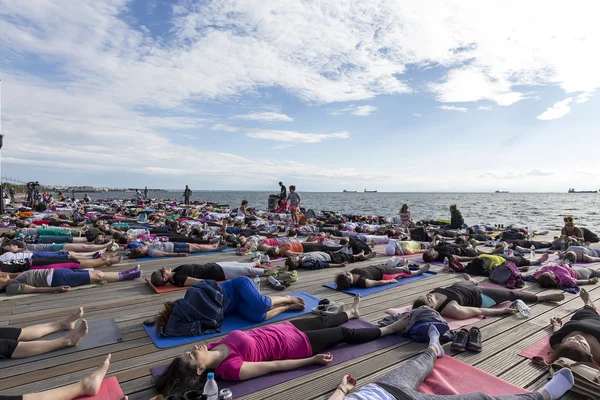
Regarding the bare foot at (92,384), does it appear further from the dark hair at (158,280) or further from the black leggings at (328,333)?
the dark hair at (158,280)

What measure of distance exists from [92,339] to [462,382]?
12.2 ft

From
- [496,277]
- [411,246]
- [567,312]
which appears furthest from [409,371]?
[411,246]

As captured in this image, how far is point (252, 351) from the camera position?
2.86 m

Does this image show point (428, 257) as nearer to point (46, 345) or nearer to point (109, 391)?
point (109, 391)

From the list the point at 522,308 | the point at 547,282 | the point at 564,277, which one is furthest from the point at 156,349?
the point at 564,277

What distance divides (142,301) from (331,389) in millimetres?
3330

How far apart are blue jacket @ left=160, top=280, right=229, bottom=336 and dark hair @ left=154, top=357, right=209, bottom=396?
0.98 metres

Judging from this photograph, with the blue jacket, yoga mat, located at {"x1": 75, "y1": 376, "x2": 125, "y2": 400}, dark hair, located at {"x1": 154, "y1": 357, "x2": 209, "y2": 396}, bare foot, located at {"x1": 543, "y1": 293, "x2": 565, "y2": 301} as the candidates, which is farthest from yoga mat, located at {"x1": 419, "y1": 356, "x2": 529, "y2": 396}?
bare foot, located at {"x1": 543, "y1": 293, "x2": 565, "y2": 301}

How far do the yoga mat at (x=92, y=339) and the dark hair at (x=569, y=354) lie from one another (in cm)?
Answer: 435

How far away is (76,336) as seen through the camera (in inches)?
130

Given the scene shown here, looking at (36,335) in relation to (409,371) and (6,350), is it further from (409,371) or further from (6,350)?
(409,371)

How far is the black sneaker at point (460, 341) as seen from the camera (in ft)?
10.7

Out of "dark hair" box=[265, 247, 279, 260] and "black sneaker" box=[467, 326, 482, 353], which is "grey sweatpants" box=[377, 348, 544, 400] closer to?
"black sneaker" box=[467, 326, 482, 353]

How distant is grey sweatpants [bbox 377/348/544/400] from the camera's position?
2.27 m
